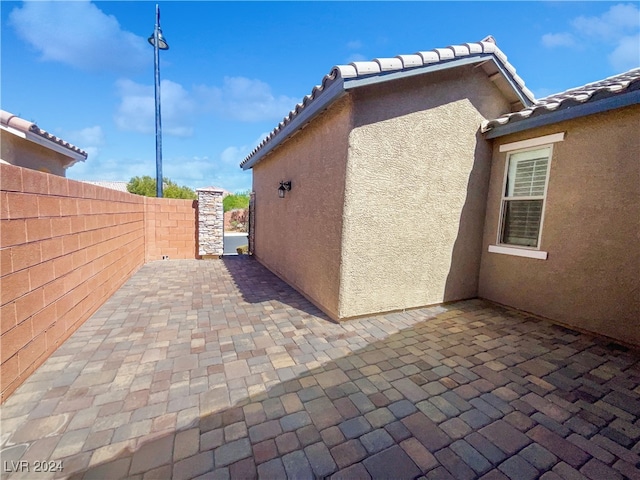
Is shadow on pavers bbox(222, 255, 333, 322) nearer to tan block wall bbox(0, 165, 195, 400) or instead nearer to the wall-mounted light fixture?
the wall-mounted light fixture

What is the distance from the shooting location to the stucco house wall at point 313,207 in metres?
4.91

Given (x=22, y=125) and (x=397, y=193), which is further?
(x=22, y=125)

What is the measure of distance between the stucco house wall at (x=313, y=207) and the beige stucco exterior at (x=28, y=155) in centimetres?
717

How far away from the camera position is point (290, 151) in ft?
24.7

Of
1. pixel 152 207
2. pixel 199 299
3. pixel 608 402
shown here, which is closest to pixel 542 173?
pixel 608 402

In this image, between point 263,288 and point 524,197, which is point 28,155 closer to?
point 263,288

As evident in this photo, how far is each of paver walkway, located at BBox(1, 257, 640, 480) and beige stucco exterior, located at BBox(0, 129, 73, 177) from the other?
628 centimetres

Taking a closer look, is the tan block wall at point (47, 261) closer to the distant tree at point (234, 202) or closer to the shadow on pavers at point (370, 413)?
the shadow on pavers at point (370, 413)

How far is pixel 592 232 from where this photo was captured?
4512mm

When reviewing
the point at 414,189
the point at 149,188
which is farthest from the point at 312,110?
the point at 149,188

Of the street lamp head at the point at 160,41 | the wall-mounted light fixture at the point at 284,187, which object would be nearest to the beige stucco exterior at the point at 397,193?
the wall-mounted light fixture at the point at 284,187

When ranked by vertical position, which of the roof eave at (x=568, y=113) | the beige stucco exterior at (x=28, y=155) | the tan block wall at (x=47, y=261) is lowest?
the tan block wall at (x=47, y=261)

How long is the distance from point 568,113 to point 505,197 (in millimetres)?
1830

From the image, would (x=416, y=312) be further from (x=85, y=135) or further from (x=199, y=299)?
(x=85, y=135)
